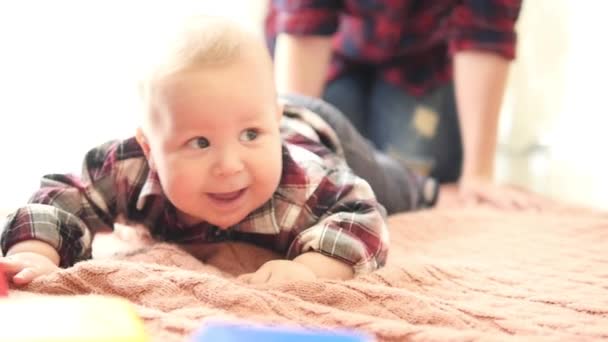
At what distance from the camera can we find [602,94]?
5.23 ft

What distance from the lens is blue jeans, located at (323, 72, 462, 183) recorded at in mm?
1620

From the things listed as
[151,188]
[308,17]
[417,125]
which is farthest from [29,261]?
[417,125]

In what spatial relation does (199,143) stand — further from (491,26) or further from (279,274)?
(491,26)

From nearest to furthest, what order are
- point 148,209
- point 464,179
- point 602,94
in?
point 148,209, point 464,179, point 602,94

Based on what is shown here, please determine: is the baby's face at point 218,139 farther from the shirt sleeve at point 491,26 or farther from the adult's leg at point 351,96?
the adult's leg at point 351,96

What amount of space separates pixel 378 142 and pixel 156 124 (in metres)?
0.93

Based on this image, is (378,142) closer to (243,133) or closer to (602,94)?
(602,94)

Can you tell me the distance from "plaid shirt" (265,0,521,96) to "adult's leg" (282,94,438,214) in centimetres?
30

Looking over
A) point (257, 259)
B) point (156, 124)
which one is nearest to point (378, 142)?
point (257, 259)

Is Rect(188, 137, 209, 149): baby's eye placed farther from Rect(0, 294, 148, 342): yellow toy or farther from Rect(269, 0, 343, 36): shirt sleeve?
Rect(269, 0, 343, 36): shirt sleeve

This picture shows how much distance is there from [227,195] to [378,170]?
1.33 feet

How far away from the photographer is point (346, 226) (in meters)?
0.85

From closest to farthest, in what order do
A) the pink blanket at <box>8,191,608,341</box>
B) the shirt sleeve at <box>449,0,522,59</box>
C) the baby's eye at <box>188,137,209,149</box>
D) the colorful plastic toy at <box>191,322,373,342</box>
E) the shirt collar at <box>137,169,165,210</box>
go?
1. the colorful plastic toy at <box>191,322,373,342</box>
2. the pink blanket at <box>8,191,608,341</box>
3. the baby's eye at <box>188,137,209,149</box>
4. the shirt collar at <box>137,169,165,210</box>
5. the shirt sleeve at <box>449,0,522,59</box>

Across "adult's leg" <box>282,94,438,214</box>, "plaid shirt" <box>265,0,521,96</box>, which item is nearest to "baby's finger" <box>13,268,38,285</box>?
"adult's leg" <box>282,94,438,214</box>
